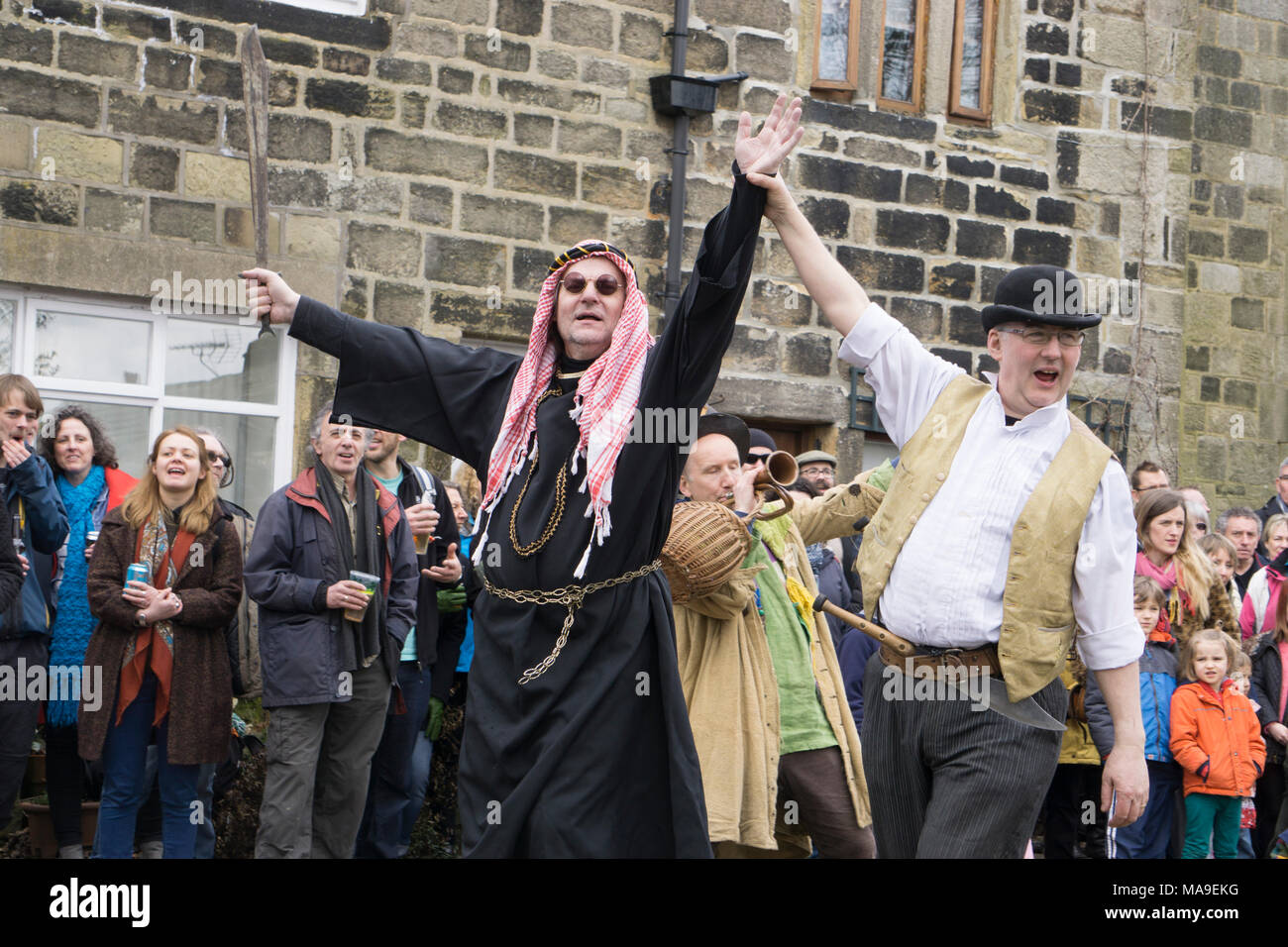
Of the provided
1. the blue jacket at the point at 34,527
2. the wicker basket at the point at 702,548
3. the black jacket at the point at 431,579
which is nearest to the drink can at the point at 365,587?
the black jacket at the point at 431,579

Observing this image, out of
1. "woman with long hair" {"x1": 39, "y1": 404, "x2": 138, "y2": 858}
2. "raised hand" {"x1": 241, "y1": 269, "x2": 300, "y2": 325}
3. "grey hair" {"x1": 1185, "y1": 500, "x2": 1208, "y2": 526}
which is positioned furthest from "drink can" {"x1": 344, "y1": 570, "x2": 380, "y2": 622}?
"grey hair" {"x1": 1185, "y1": 500, "x2": 1208, "y2": 526}

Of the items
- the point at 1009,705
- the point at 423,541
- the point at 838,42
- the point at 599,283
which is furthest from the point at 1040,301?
the point at 838,42

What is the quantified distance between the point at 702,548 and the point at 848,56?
242 inches

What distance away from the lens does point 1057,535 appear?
408cm

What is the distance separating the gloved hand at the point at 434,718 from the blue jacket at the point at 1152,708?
311 centimetres

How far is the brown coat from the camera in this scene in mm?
6504

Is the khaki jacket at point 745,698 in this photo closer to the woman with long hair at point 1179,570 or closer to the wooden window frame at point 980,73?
the woman with long hair at point 1179,570

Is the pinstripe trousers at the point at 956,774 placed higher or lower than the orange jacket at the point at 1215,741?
higher

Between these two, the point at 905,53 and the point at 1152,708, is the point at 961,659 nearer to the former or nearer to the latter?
the point at 1152,708

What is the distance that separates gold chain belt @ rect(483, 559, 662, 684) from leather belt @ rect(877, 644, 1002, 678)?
0.78 meters

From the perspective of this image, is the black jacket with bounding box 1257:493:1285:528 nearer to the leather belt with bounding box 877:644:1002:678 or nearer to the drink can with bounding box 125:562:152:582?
the leather belt with bounding box 877:644:1002:678

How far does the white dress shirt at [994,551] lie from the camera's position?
4.11 meters

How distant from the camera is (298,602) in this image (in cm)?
672

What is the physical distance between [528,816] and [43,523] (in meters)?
3.55
